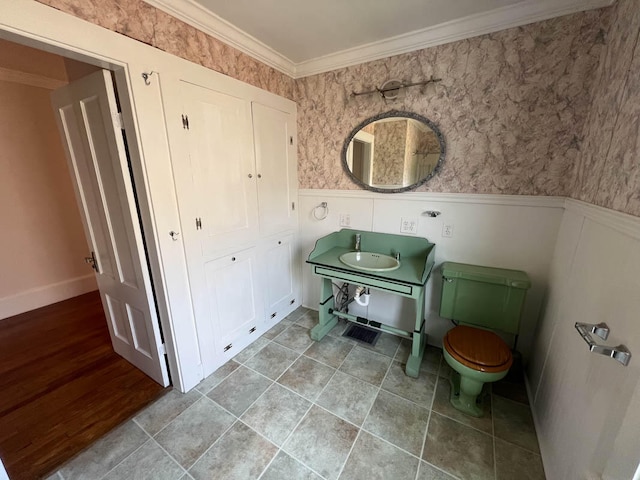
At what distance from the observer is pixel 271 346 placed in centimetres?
229

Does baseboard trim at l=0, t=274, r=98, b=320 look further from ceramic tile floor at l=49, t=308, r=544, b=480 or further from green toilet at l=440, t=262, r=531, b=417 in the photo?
green toilet at l=440, t=262, r=531, b=417

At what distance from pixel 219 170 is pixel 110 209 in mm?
724

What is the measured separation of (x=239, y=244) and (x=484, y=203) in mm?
1891

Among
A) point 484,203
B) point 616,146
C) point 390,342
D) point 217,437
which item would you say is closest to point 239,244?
point 217,437

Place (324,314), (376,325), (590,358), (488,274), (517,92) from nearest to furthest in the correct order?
(590,358) < (517,92) < (488,274) < (376,325) < (324,314)

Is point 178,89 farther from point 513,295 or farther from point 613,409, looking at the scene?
point 513,295

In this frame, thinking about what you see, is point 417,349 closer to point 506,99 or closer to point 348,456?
point 348,456

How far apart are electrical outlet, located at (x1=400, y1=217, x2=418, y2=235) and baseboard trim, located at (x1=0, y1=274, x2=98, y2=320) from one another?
401 cm

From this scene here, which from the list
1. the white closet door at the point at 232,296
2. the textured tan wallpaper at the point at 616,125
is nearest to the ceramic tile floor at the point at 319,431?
the white closet door at the point at 232,296

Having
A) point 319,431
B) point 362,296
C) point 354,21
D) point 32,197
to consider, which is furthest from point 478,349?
point 32,197

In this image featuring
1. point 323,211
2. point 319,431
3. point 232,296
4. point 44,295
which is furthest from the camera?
point 44,295

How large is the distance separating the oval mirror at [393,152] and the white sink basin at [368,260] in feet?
1.89

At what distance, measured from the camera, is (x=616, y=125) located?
1142 millimetres

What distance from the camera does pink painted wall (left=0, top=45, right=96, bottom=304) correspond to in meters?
2.63
